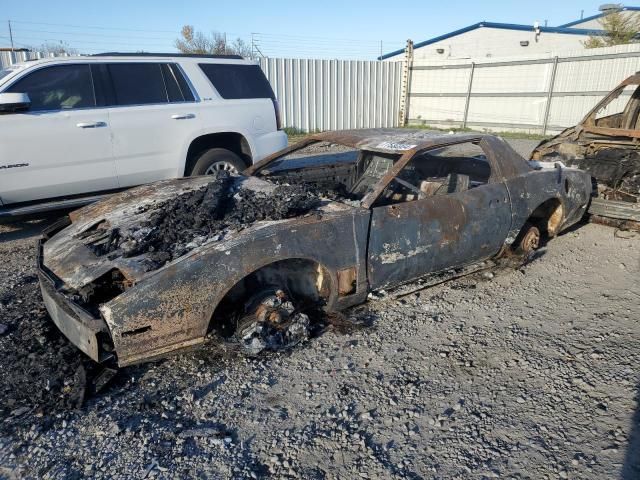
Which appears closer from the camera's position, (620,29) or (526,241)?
(526,241)

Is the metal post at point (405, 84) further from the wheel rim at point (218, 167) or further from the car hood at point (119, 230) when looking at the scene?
the car hood at point (119, 230)

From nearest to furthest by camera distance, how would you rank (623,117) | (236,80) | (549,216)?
1. (549,216)
2. (236,80)
3. (623,117)

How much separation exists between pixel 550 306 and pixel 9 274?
4999 mm

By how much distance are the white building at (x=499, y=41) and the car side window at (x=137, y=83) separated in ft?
60.8

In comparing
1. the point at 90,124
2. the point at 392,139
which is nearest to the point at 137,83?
the point at 90,124

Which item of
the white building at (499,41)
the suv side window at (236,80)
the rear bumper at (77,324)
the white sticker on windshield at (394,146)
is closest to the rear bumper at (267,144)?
the suv side window at (236,80)

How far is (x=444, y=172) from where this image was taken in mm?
4605

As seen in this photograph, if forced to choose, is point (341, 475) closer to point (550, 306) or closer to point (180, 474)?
point (180, 474)

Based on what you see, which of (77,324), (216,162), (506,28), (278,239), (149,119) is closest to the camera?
(77,324)

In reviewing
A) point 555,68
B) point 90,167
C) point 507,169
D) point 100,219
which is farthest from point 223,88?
point 555,68

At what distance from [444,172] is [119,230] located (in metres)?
2.92

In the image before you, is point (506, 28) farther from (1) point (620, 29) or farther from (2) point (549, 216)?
(2) point (549, 216)

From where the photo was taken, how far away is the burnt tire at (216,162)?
6.43 metres

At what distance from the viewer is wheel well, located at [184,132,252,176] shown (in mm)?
6504
